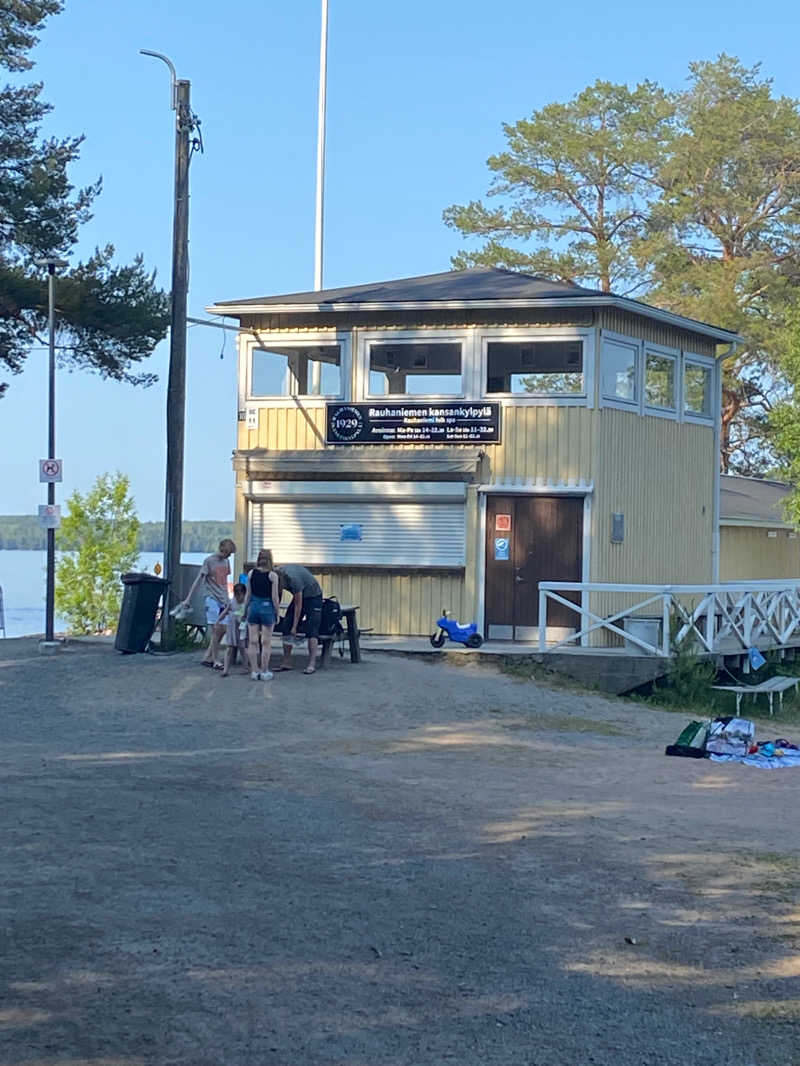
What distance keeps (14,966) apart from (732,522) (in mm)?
24937

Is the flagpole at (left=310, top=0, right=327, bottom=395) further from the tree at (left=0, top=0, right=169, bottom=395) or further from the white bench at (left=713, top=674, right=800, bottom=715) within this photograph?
the white bench at (left=713, top=674, right=800, bottom=715)

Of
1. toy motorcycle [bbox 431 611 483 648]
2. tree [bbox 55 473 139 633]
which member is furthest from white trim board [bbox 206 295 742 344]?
tree [bbox 55 473 139 633]

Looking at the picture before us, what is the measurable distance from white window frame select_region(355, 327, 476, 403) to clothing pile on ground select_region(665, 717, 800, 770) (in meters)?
8.10

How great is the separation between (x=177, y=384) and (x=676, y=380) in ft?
26.1

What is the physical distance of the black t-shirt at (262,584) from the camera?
17188 millimetres

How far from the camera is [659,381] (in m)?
23.3

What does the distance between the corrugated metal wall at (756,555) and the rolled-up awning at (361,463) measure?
11332 millimetres

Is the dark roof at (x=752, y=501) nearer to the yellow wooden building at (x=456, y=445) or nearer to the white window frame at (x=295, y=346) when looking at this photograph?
the yellow wooden building at (x=456, y=445)

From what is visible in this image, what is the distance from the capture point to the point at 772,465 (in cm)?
4388

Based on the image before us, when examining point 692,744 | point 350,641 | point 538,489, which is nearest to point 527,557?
point 538,489

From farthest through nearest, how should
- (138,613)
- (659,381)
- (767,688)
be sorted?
1. (659,381)
2. (138,613)
3. (767,688)

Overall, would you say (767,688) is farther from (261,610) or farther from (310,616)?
(261,610)

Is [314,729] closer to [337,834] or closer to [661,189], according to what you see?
[337,834]

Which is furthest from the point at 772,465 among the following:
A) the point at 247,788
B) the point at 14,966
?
the point at 14,966
